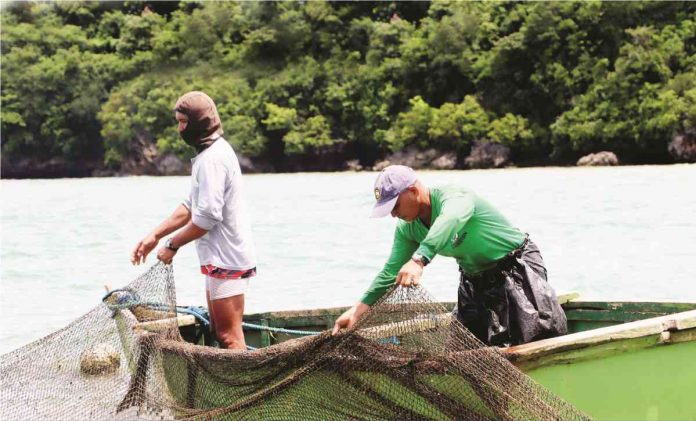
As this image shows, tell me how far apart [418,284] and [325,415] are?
36.1 inches

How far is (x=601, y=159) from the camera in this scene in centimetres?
4600

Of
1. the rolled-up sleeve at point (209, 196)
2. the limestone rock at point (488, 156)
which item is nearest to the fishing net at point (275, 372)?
the rolled-up sleeve at point (209, 196)

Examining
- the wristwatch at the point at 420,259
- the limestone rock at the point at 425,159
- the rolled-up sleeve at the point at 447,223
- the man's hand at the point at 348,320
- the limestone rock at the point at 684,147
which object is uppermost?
the rolled-up sleeve at the point at 447,223

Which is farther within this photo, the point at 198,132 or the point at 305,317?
the point at 305,317

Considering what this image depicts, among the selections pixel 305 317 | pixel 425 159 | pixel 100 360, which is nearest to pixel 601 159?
pixel 425 159

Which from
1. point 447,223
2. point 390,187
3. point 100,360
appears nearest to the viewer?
point 447,223

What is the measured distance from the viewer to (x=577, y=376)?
470 cm

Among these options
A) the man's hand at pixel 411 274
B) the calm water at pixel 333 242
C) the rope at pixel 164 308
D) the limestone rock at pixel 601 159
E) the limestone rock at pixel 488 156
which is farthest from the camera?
the limestone rock at pixel 488 156

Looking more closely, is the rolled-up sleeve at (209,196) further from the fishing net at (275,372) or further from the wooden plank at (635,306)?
the wooden plank at (635,306)

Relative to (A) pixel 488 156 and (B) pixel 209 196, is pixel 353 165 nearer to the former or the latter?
(A) pixel 488 156

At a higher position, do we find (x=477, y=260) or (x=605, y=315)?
(x=477, y=260)

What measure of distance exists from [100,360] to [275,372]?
1.64 m

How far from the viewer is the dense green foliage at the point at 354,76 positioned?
46531 millimetres

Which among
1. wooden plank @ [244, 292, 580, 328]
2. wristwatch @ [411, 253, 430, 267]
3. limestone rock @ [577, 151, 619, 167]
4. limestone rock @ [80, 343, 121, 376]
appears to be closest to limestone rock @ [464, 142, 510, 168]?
limestone rock @ [577, 151, 619, 167]
